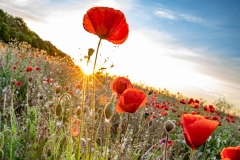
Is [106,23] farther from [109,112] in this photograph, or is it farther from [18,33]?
[18,33]

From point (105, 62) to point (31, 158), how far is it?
4652mm

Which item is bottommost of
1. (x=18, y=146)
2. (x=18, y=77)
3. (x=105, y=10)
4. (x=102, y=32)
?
(x=18, y=146)

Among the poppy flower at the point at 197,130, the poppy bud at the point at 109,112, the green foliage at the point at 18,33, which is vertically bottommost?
the poppy bud at the point at 109,112

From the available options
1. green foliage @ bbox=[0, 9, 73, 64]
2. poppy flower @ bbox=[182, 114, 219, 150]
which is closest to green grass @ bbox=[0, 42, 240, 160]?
poppy flower @ bbox=[182, 114, 219, 150]

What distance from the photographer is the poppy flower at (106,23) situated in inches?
58.4

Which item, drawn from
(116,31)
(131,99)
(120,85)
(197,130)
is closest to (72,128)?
(120,85)

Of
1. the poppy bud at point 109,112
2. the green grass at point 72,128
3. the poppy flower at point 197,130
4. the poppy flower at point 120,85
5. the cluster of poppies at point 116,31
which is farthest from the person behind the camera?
the green grass at point 72,128

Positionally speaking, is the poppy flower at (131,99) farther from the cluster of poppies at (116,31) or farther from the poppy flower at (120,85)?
the poppy flower at (120,85)

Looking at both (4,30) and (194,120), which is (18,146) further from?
(4,30)

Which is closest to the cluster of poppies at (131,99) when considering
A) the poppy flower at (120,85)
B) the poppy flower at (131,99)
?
the poppy flower at (131,99)

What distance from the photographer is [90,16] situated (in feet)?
4.88

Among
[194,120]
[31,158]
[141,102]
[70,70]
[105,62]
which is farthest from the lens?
[70,70]

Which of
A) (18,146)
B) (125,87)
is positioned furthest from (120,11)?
(18,146)

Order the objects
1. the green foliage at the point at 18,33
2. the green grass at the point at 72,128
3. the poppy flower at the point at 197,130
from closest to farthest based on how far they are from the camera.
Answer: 1. the poppy flower at the point at 197,130
2. the green grass at the point at 72,128
3. the green foliage at the point at 18,33
